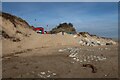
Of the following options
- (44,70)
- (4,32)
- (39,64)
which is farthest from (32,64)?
(4,32)

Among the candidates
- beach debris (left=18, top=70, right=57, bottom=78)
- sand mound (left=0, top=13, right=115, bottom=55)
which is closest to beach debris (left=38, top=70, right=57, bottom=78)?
beach debris (left=18, top=70, right=57, bottom=78)

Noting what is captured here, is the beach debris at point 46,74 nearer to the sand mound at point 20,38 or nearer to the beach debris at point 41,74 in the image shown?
the beach debris at point 41,74

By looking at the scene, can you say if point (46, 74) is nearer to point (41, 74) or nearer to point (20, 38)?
point (41, 74)

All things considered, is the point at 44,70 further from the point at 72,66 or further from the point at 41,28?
the point at 41,28

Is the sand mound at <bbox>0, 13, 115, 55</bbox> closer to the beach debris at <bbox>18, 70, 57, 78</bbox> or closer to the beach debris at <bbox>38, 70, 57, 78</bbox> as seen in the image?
the beach debris at <bbox>18, 70, 57, 78</bbox>

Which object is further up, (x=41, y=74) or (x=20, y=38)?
(x=20, y=38)

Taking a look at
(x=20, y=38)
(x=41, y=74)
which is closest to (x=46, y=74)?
(x=41, y=74)

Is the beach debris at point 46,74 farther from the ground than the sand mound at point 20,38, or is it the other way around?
the sand mound at point 20,38

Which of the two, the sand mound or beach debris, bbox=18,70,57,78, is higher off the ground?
the sand mound

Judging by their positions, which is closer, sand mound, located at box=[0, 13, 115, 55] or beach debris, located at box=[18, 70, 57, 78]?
beach debris, located at box=[18, 70, 57, 78]

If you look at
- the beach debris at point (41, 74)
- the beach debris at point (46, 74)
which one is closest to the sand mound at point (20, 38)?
the beach debris at point (41, 74)

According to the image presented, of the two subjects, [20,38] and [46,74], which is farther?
[20,38]

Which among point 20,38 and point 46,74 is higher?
point 20,38

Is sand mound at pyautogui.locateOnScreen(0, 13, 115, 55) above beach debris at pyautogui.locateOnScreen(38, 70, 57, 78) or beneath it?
above
